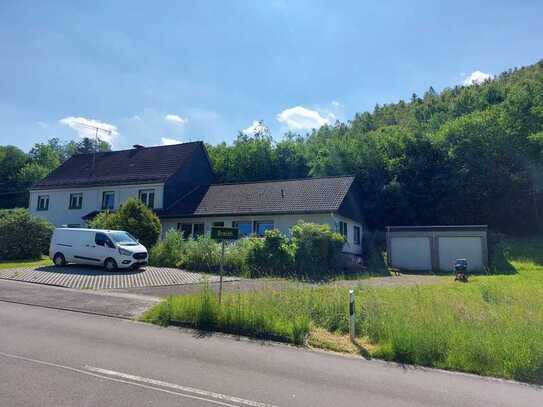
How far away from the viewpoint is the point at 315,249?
20062 mm

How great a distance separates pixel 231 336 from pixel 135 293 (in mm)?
5968

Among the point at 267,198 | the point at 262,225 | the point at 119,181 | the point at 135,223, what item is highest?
the point at 119,181

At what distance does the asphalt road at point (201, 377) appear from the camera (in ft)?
17.0

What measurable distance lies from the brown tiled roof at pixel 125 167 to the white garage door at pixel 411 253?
740 inches

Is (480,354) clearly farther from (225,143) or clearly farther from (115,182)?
(225,143)

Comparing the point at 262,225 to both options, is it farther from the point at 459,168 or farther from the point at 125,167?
the point at 459,168

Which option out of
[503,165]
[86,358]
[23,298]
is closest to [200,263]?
[23,298]

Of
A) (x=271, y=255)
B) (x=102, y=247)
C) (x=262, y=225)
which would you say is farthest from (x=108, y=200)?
(x=271, y=255)

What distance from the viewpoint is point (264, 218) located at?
26984 millimetres

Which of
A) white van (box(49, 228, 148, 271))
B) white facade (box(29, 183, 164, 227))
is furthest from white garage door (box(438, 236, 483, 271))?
white facade (box(29, 183, 164, 227))

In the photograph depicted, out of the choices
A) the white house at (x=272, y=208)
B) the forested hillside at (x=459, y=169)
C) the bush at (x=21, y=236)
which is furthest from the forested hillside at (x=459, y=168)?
the bush at (x=21, y=236)

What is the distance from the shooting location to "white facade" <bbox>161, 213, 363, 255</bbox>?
25.4m

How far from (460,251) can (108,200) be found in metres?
28.3

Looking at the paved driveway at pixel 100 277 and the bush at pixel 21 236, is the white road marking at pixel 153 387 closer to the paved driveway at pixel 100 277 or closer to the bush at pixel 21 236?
the paved driveway at pixel 100 277
